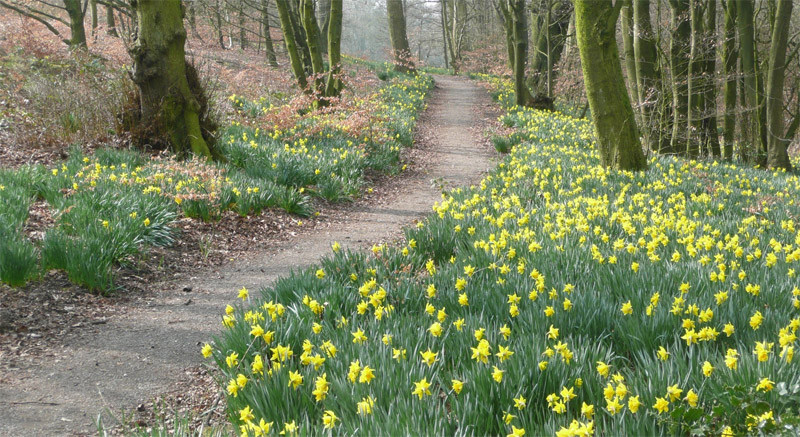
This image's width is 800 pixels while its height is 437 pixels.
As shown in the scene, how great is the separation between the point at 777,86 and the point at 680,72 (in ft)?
6.28

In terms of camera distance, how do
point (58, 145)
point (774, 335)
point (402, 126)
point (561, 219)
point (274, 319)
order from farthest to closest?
point (402, 126)
point (58, 145)
point (561, 219)
point (274, 319)
point (774, 335)

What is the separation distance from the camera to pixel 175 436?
2.07 metres

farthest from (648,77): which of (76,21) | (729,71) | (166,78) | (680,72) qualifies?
(76,21)

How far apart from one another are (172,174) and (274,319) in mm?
3940

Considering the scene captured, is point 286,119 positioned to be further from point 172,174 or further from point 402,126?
point 172,174

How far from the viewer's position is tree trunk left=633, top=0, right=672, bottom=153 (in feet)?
33.3

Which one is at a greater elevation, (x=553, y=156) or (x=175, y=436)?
(x=553, y=156)

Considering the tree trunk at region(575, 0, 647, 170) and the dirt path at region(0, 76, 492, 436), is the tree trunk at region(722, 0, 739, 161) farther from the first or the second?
the dirt path at region(0, 76, 492, 436)

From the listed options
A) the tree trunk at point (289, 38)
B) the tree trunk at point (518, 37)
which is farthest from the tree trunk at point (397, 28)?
the tree trunk at point (289, 38)

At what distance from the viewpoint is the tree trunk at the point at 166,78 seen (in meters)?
6.94

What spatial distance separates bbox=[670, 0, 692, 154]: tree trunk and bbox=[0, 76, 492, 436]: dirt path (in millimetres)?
6733

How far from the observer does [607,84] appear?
7.80 meters

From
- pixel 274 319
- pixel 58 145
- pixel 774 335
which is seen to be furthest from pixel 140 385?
pixel 58 145

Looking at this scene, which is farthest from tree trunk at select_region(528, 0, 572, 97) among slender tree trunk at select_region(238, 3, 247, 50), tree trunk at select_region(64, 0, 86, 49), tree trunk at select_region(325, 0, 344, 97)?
tree trunk at select_region(64, 0, 86, 49)
